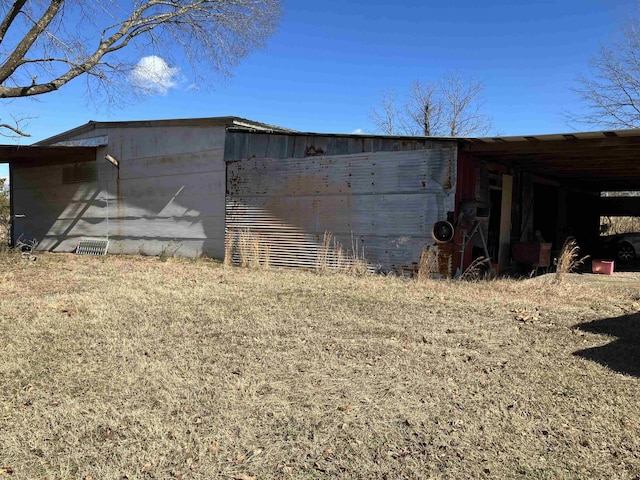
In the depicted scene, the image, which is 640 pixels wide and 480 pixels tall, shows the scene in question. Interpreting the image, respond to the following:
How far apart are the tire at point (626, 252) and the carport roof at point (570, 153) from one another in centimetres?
233

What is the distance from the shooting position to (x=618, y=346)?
486cm

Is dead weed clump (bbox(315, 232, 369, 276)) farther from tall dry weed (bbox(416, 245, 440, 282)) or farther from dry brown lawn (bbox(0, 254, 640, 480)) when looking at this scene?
dry brown lawn (bbox(0, 254, 640, 480))

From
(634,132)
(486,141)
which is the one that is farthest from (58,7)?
(634,132)

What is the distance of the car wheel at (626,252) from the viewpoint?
15016 mm

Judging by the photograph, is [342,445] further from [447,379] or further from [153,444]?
[447,379]

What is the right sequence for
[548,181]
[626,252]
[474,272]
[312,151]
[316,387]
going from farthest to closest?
[626,252] → [548,181] → [312,151] → [474,272] → [316,387]

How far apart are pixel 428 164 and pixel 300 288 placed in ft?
11.9

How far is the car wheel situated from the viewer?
15.0m

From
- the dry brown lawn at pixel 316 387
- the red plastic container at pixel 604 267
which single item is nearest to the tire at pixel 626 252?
the red plastic container at pixel 604 267

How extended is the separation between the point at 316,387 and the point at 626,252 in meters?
15.2

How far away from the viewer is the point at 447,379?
395 cm

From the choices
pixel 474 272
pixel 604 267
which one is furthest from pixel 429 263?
pixel 604 267

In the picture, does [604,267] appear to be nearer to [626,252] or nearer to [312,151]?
[626,252]

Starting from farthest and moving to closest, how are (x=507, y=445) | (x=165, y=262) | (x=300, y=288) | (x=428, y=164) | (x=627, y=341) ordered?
(x=165, y=262) → (x=428, y=164) → (x=300, y=288) → (x=627, y=341) → (x=507, y=445)
